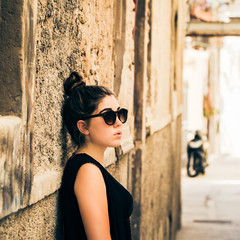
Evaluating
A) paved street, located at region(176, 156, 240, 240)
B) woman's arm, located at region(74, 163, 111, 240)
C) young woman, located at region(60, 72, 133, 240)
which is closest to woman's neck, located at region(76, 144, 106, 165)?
young woman, located at region(60, 72, 133, 240)

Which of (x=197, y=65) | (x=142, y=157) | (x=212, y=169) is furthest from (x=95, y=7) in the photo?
(x=197, y=65)

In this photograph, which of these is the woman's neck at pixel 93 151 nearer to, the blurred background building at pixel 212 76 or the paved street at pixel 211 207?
the paved street at pixel 211 207

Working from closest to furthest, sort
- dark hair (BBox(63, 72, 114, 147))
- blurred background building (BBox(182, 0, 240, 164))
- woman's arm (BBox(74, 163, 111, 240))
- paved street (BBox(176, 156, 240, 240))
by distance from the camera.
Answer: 1. woman's arm (BBox(74, 163, 111, 240))
2. dark hair (BBox(63, 72, 114, 147))
3. paved street (BBox(176, 156, 240, 240))
4. blurred background building (BBox(182, 0, 240, 164))

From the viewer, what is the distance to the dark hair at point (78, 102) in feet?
7.07

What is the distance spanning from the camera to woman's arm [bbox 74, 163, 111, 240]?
193 cm

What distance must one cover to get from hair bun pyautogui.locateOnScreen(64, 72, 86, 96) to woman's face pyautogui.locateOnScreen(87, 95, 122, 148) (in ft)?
0.50

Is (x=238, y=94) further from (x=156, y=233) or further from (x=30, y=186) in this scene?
(x=30, y=186)

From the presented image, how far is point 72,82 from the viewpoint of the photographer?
226cm

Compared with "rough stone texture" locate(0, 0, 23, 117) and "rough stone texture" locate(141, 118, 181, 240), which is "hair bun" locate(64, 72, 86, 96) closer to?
"rough stone texture" locate(0, 0, 23, 117)

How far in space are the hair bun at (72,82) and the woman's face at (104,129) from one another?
15 centimetres

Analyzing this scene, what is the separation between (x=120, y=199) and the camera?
2143mm

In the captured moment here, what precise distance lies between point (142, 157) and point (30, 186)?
3.02 m

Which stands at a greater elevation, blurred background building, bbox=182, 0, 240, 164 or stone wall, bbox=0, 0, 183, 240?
stone wall, bbox=0, 0, 183, 240

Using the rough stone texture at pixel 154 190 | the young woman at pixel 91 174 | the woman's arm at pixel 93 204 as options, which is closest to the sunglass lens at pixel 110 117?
the young woman at pixel 91 174
